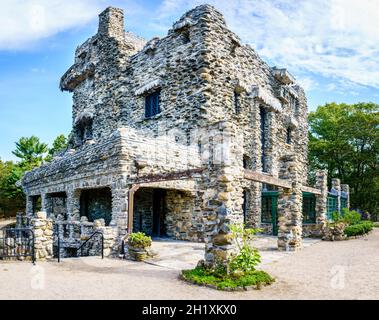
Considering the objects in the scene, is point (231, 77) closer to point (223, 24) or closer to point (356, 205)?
point (223, 24)

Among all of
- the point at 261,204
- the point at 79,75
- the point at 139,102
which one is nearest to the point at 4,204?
the point at 79,75

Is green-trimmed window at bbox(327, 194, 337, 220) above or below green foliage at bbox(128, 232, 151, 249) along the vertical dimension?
above

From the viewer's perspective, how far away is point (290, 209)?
12914 mm

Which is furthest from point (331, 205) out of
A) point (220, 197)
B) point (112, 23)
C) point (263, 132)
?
point (112, 23)

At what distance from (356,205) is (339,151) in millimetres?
5255

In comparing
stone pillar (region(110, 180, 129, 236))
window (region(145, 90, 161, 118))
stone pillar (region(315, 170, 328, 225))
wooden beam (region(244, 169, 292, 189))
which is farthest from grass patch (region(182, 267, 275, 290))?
window (region(145, 90, 161, 118))

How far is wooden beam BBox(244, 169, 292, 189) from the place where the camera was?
32.7 ft

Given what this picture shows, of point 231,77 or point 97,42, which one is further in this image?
point 97,42

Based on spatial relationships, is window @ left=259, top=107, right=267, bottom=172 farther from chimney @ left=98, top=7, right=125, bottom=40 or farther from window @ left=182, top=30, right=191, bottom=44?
chimney @ left=98, top=7, right=125, bottom=40

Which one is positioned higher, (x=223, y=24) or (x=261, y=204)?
(x=223, y=24)

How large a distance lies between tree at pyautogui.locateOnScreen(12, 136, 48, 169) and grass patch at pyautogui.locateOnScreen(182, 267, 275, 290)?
32239mm
